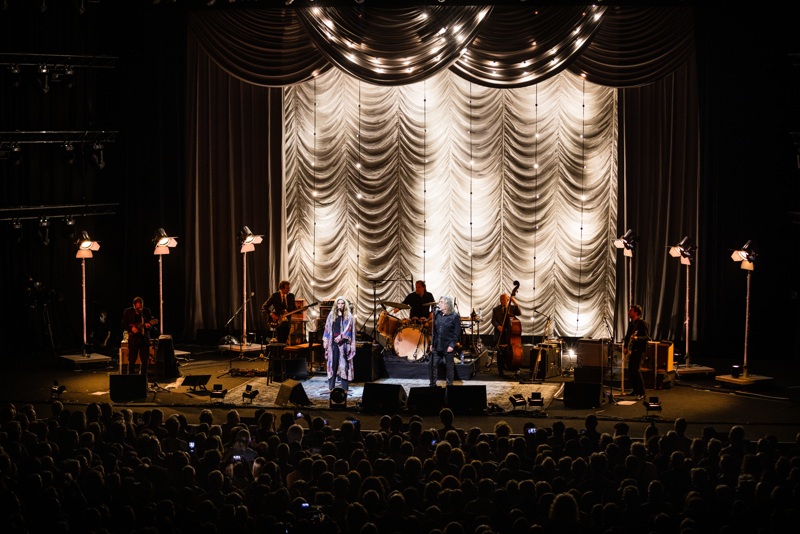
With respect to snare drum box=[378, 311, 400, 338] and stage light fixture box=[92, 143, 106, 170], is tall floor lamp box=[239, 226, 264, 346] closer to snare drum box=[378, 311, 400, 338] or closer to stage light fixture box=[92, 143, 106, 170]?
Answer: snare drum box=[378, 311, 400, 338]

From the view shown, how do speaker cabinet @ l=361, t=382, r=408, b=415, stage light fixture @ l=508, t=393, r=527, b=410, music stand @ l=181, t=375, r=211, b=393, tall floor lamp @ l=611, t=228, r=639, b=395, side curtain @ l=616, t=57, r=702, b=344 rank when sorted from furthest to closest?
side curtain @ l=616, t=57, r=702, b=344 → tall floor lamp @ l=611, t=228, r=639, b=395 → music stand @ l=181, t=375, r=211, b=393 → speaker cabinet @ l=361, t=382, r=408, b=415 → stage light fixture @ l=508, t=393, r=527, b=410

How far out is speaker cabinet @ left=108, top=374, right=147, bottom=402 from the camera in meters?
14.1

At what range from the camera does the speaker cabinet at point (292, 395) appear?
13578mm

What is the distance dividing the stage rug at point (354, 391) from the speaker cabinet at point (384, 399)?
418 mm

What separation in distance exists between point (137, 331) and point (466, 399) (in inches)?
201

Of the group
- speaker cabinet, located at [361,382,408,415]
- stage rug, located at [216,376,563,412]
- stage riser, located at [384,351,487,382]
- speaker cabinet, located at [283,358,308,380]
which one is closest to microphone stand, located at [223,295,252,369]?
speaker cabinet, located at [283,358,308,380]

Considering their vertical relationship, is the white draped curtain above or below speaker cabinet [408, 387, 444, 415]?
above

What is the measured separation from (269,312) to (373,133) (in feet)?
13.7

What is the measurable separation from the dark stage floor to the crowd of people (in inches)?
106

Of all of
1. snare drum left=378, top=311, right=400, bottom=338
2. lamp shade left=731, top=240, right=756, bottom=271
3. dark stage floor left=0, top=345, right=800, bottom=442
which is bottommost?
dark stage floor left=0, top=345, right=800, bottom=442

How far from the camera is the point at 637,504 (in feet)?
25.2

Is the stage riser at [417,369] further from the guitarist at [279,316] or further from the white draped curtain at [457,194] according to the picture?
the white draped curtain at [457,194]

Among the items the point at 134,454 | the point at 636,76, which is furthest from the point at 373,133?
the point at 134,454

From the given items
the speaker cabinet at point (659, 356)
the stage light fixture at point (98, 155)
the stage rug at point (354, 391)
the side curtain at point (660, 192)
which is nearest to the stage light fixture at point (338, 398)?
the stage rug at point (354, 391)
